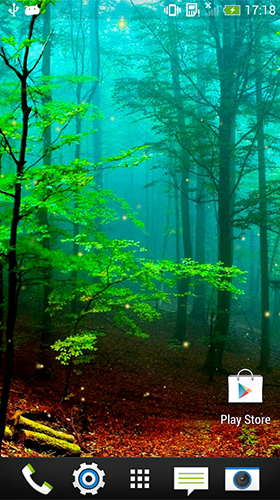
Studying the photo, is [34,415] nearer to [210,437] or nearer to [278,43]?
[210,437]

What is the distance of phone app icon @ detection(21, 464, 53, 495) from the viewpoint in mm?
2406

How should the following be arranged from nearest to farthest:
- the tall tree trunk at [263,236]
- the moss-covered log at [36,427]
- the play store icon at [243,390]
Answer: the play store icon at [243,390], the moss-covered log at [36,427], the tall tree trunk at [263,236]

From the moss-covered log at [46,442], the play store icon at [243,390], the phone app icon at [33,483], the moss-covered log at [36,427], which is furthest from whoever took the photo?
the moss-covered log at [36,427]

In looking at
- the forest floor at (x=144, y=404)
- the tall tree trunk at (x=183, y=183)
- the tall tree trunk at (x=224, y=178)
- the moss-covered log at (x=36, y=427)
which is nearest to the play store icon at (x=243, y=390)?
the forest floor at (x=144, y=404)

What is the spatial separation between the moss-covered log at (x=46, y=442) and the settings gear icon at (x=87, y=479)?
2.16 meters

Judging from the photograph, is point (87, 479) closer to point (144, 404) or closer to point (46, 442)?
point (46, 442)

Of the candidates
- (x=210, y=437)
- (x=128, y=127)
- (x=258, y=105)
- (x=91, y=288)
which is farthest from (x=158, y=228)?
(x=210, y=437)

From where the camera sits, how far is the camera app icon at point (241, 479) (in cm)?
244

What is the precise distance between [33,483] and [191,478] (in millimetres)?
1055

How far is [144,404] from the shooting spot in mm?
7613

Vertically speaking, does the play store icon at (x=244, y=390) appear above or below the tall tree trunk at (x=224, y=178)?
below

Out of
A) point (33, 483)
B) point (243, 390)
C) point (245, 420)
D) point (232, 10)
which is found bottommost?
point (33, 483)

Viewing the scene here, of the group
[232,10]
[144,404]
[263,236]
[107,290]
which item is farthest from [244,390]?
[263,236]

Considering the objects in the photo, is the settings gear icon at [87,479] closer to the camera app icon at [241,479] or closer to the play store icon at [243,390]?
the camera app icon at [241,479]
